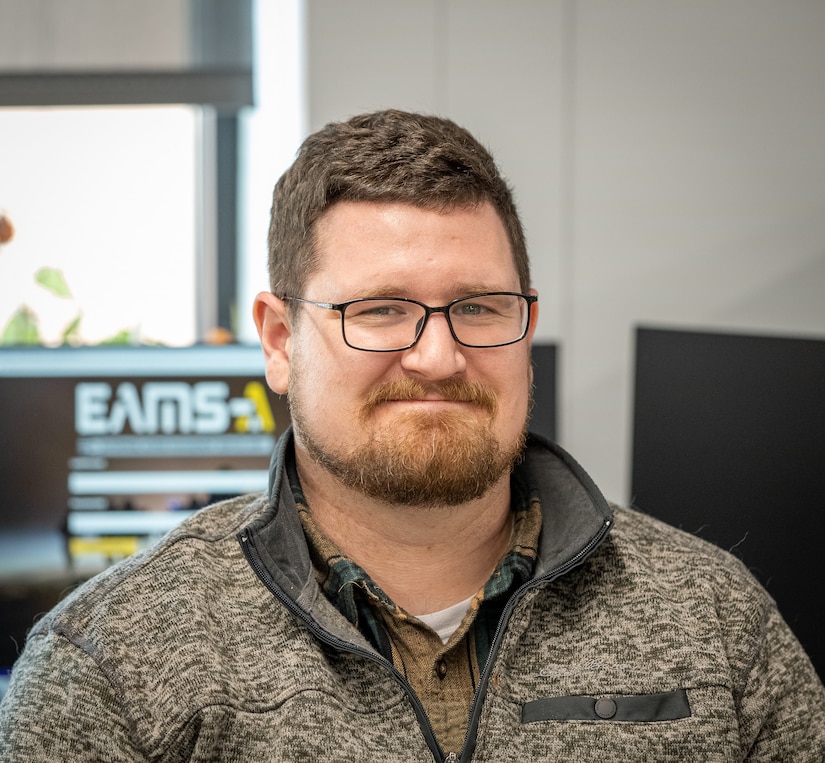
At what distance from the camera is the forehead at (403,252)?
123 centimetres

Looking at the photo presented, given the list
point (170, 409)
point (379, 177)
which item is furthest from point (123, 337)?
point (379, 177)

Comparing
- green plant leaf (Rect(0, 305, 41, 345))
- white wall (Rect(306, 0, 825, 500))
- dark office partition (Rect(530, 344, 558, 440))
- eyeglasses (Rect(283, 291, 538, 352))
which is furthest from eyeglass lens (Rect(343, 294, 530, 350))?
green plant leaf (Rect(0, 305, 41, 345))

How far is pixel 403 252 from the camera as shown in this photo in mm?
1233

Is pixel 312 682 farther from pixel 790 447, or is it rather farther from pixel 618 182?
pixel 618 182

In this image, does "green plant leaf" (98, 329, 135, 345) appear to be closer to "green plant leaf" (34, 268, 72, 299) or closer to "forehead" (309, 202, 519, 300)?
"green plant leaf" (34, 268, 72, 299)

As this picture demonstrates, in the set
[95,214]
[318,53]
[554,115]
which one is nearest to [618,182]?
[554,115]

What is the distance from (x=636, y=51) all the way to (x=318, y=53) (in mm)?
976

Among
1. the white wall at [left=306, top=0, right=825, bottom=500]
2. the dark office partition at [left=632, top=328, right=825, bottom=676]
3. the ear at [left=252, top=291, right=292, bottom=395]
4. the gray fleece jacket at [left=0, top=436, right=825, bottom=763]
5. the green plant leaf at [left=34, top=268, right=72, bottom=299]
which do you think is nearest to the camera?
the gray fleece jacket at [left=0, top=436, right=825, bottom=763]

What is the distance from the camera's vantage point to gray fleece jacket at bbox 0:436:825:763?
1090mm

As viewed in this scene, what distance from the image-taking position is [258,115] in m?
3.33

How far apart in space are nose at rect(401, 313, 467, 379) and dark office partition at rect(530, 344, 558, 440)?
1270mm

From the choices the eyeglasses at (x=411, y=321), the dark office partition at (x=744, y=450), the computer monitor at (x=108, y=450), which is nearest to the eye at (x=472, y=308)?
the eyeglasses at (x=411, y=321)

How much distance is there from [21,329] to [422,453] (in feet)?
7.65

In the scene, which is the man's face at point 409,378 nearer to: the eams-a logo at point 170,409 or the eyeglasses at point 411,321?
the eyeglasses at point 411,321
